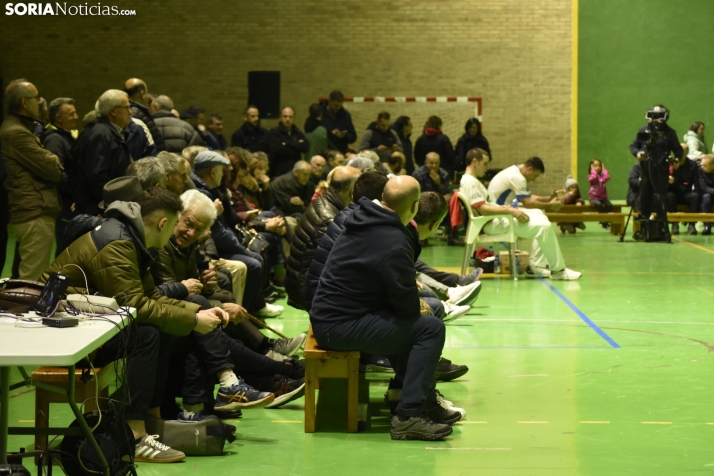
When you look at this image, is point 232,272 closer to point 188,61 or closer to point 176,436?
point 176,436

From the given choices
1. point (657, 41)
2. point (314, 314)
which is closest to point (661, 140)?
point (657, 41)

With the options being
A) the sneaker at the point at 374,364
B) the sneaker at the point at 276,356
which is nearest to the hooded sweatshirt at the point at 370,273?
the sneaker at the point at 374,364

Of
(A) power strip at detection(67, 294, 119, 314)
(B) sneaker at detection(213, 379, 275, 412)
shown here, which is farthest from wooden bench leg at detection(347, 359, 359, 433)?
(A) power strip at detection(67, 294, 119, 314)

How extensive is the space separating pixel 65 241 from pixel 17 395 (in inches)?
53.0

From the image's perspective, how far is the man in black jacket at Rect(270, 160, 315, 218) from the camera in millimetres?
10336

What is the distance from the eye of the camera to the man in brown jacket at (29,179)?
6.93m

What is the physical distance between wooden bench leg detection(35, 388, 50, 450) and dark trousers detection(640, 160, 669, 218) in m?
10.9

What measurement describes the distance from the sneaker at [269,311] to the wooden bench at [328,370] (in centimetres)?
321

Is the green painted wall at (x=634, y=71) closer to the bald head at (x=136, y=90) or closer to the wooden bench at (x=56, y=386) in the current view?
the bald head at (x=136, y=90)

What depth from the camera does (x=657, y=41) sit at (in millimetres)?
19938

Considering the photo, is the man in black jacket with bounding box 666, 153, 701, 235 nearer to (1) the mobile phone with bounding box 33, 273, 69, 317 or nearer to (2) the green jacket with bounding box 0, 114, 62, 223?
(2) the green jacket with bounding box 0, 114, 62, 223

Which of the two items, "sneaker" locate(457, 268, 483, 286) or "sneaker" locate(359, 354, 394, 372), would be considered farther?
"sneaker" locate(457, 268, 483, 286)

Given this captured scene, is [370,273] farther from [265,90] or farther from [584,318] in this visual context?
[265,90]

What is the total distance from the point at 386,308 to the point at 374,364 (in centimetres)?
117
